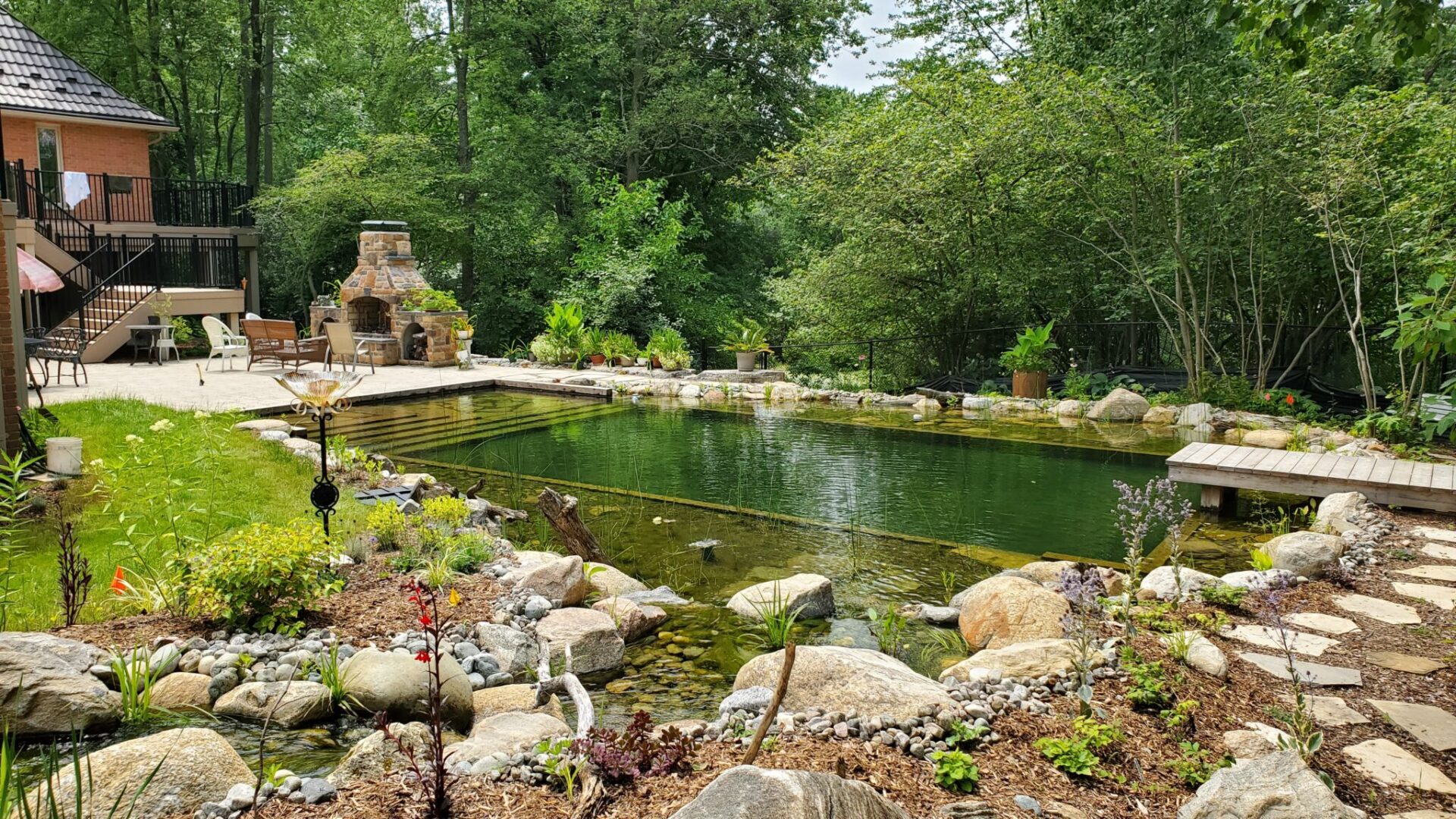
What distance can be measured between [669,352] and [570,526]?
10.2 metres

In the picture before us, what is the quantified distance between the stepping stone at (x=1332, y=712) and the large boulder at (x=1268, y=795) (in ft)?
2.69

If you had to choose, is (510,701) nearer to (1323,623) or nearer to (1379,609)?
(1323,623)

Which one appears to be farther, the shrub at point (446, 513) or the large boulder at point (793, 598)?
the shrub at point (446, 513)

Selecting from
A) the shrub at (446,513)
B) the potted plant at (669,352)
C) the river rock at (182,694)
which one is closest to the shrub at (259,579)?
the river rock at (182,694)

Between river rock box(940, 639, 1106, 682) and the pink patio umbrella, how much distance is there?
Answer: 9827mm

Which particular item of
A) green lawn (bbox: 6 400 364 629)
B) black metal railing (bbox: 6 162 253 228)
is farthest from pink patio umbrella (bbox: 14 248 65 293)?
black metal railing (bbox: 6 162 253 228)

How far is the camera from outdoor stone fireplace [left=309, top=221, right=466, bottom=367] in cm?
1595

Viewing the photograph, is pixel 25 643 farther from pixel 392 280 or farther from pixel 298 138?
pixel 298 138

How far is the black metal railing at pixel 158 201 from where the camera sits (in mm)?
18250

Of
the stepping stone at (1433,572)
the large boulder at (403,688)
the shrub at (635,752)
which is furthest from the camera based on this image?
the stepping stone at (1433,572)

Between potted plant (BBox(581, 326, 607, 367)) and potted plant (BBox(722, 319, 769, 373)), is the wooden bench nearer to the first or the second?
potted plant (BBox(581, 326, 607, 367))

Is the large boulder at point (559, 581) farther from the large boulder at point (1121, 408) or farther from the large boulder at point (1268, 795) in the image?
the large boulder at point (1121, 408)

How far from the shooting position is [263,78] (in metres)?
22.5

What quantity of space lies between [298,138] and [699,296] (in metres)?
14.2
